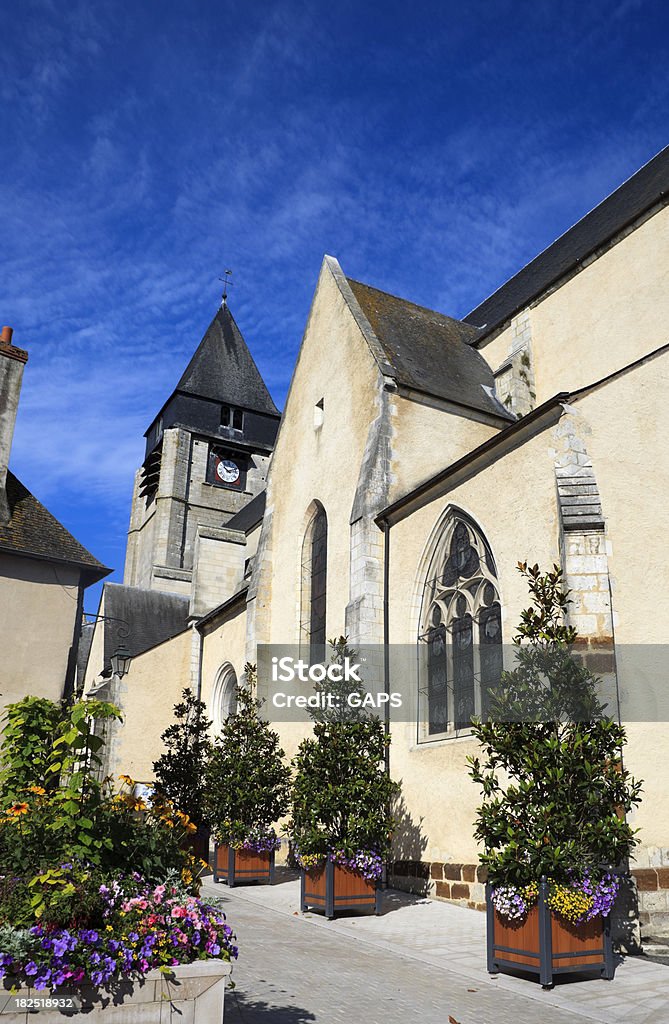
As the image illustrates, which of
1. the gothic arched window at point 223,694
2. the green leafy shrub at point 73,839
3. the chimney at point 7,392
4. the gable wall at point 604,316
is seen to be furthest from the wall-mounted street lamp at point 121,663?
the green leafy shrub at point 73,839

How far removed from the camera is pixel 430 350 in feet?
51.1

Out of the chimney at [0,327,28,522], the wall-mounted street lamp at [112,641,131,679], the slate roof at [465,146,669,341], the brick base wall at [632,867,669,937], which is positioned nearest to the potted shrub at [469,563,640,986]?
the brick base wall at [632,867,669,937]

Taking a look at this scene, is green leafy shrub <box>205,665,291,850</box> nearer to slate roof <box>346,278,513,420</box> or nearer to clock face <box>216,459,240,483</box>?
slate roof <box>346,278,513,420</box>

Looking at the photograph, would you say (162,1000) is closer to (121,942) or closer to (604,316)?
(121,942)

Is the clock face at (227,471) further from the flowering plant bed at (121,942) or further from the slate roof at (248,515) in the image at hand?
the flowering plant bed at (121,942)

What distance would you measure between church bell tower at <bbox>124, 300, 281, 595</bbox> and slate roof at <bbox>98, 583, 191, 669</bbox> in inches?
262

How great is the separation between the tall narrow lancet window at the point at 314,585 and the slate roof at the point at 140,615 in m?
10.8

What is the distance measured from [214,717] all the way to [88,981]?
51.7 feet

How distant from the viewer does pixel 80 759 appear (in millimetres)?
4750

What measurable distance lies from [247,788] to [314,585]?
4.56 metres

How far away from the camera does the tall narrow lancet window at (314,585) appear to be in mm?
14547

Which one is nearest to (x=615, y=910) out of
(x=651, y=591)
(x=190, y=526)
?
(x=651, y=591)

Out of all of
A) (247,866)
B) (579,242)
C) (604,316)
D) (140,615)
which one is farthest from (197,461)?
(247,866)

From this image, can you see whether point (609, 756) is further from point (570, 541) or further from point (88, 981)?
point (88, 981)
